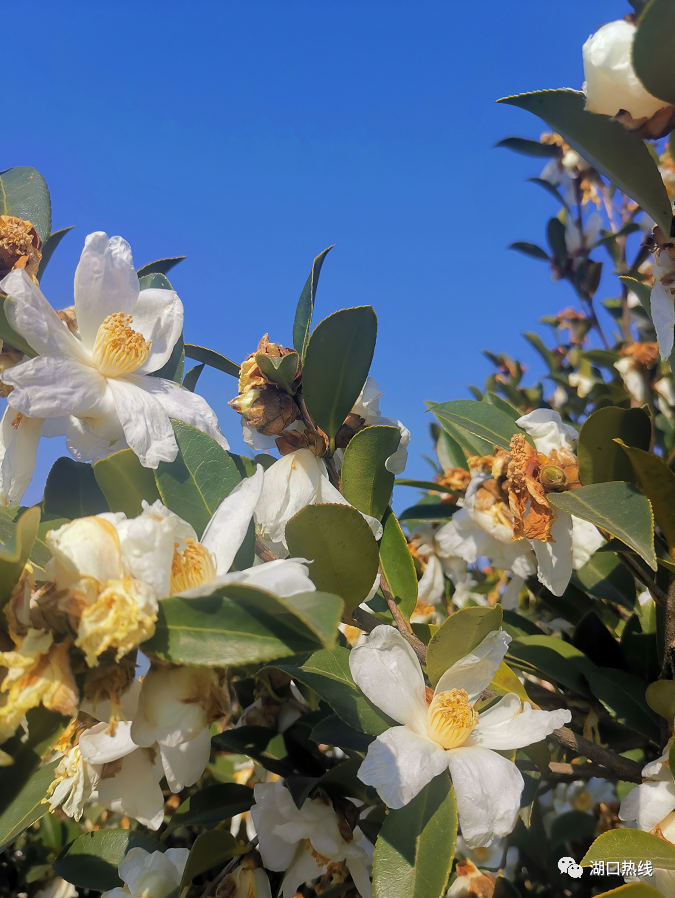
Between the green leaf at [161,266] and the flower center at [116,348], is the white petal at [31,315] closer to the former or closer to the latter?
the flower center at [116,348]

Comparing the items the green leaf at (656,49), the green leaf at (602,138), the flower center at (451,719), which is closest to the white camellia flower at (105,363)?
the flower center at (451,719)

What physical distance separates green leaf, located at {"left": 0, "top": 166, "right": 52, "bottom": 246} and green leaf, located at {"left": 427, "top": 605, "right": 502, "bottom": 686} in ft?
2.76

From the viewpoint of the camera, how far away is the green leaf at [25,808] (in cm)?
59

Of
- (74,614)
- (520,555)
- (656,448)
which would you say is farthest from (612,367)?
(74,614)

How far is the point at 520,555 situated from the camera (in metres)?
1.19

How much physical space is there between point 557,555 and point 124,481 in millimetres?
672

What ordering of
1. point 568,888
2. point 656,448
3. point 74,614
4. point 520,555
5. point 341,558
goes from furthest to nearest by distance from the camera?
point 656,448 < point 568,888 < point 520,555 < point 341,558 < point 74,614

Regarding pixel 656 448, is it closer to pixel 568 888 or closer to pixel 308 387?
pixel 568 888

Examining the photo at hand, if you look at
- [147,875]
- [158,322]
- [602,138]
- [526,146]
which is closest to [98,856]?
[147,875]

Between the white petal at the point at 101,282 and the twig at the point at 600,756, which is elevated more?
the white petal at the point at 101,282

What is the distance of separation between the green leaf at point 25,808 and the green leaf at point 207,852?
1.00 ft

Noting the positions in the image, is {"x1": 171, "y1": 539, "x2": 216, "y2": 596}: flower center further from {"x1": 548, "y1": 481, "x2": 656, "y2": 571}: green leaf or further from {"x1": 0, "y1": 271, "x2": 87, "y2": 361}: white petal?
{"x1": 548, "y1": 481, "x2": 656, "y2": 571}: green leaf

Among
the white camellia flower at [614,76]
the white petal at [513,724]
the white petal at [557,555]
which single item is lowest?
the white petal at [513,724]

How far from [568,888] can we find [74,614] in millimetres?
1432
